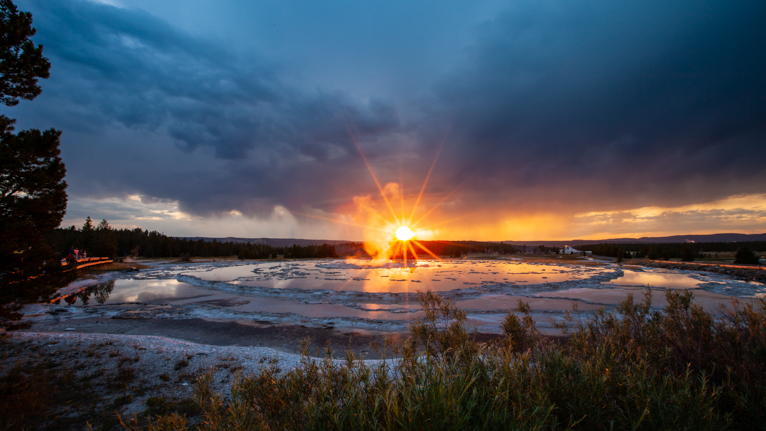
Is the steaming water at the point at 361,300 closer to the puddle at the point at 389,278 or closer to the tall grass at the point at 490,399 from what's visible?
the puddle at the point at 389,278

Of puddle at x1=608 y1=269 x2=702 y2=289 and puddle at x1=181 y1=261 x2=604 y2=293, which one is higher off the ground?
puddle at x1=608 y1=269 x2=702 y2=289

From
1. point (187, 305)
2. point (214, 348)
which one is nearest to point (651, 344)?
point (214, 348)

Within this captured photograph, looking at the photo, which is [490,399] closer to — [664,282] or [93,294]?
[93,294]

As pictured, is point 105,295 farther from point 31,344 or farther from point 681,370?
point 681,370

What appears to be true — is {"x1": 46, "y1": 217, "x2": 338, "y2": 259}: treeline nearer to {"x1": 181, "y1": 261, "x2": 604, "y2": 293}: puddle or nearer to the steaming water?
{"x1": 181, "y1": 261, "x2": 604, "y2": 293}: puddle

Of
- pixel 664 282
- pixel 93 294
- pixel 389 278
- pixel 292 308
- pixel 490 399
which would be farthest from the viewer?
pixel 389 278

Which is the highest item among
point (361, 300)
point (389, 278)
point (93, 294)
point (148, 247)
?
point (148, 247)

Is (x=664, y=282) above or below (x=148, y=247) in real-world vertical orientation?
below

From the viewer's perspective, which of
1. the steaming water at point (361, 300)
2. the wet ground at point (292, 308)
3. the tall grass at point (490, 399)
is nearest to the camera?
the tall grass at point (490, 399)

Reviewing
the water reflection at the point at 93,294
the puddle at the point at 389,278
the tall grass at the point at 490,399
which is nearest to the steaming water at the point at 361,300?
the water reflection at the point at 93,294

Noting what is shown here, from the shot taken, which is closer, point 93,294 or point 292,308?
point 292,308

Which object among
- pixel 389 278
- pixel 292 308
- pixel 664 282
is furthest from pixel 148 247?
pixel 664 282

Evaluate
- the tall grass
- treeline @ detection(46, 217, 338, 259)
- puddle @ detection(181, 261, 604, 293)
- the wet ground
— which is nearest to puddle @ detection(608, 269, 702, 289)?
the wet ground

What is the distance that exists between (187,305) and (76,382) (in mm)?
15188
